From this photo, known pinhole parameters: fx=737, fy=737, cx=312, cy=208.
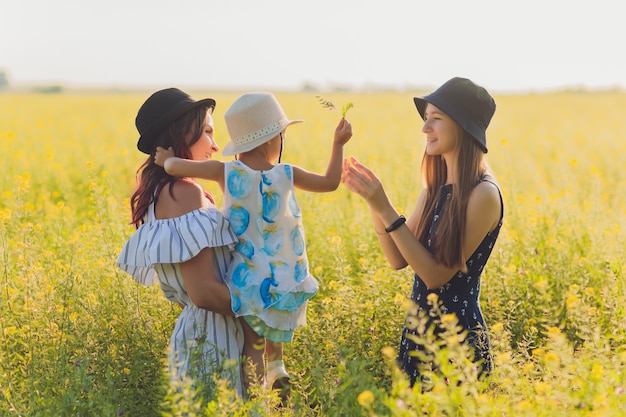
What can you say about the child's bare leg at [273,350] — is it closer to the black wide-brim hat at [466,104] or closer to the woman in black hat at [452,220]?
the woman in black hat at [452,220]

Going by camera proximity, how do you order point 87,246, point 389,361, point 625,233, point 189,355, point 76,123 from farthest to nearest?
1. point 76,123
2. point 625,233
3. point 87,246
4. point 189,355
5. point 389,361

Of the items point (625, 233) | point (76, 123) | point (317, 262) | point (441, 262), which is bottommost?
point (76, 123)

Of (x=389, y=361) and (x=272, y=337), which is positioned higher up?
(x=389, y=361)

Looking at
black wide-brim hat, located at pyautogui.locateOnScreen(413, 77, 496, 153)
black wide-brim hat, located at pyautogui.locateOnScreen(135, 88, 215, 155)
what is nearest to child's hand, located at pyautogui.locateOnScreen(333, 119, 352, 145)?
black wide-brim hat, located at pyautogui.locateOnScreen(413, 77, 496, 153)

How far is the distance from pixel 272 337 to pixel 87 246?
2.06 metres

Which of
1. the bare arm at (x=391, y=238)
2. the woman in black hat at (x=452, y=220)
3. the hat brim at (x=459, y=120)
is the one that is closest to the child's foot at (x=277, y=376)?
the woman in black hat at (x=452, y=220)

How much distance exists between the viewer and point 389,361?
2410 millimetres

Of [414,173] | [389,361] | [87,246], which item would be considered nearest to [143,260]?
[389,361]

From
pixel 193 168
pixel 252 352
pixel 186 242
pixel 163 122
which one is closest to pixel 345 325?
pixel 252 352

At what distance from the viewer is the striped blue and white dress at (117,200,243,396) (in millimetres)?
2832

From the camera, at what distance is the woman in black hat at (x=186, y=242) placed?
285 cm

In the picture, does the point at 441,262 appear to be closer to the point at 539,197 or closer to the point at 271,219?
the point at 271,219

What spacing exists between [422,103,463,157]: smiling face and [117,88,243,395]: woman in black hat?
0.90m

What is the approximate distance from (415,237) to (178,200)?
96 centimetres
